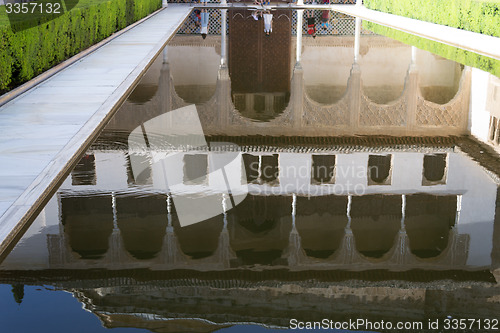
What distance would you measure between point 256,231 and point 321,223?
1.65ft

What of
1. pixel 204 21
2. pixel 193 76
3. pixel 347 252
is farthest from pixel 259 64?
pixel 347 252

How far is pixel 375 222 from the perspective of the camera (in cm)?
502

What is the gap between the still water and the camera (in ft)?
11.7

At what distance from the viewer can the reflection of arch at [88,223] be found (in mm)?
4328

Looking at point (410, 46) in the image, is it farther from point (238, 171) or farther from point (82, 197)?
point (82, 197)

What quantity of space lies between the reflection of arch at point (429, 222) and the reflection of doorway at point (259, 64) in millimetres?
4925

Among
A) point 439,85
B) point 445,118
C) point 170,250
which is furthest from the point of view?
point 439,85

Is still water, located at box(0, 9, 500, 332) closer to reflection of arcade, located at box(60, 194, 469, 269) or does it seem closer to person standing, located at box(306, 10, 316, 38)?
reflection of arcade, located at box(60, 194, 469, 269)

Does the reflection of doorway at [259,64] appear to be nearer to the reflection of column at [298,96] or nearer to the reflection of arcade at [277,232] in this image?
the reflection of column at [298,96]

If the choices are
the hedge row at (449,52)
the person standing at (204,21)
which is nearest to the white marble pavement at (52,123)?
the hedge row at (449,52)

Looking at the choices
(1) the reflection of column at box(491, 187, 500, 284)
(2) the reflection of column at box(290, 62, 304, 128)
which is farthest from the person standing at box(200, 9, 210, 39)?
(1) the reflection of column at box(491, 187, 500, 284)

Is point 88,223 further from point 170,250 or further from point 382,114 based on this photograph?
point 382,114

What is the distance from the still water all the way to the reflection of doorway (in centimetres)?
199

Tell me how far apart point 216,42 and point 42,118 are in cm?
2017
